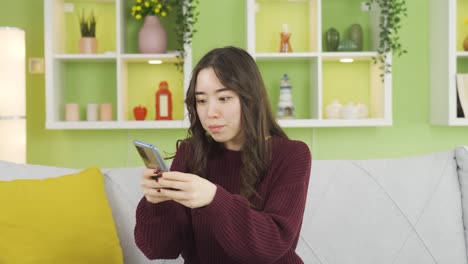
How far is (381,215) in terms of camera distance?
2.11 meters

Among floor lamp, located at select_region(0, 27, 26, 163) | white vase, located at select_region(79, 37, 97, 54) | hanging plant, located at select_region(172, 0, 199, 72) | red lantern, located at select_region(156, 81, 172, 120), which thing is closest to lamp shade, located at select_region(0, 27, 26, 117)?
floor lamp, located at select_region(0, 27, 26, 163)

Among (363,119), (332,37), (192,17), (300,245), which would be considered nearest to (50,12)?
(192,17)

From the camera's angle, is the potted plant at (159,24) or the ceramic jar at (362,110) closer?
the potted plant at (159,24)

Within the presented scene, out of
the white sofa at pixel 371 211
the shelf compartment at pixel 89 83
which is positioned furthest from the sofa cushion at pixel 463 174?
the shelf compartment at pixel 89 83

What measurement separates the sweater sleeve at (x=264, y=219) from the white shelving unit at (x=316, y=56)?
185 cm

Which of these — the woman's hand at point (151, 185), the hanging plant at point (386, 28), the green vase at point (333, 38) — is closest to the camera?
the woman's hand at point (151, 185)

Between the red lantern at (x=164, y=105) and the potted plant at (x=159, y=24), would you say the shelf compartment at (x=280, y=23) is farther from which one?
the red lantern at (x=164, y=105)

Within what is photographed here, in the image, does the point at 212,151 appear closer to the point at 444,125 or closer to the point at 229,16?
the point at 229,16

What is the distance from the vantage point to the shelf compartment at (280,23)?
147 inches

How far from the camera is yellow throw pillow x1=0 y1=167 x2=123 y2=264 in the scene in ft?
5.83

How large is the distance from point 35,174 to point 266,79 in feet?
6.43

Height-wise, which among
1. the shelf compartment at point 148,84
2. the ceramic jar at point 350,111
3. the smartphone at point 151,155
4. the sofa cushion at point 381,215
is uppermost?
the shelf compartment at point 148,84

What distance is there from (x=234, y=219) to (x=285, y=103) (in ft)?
7.19

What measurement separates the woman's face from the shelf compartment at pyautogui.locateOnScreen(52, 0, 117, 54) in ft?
7.40
